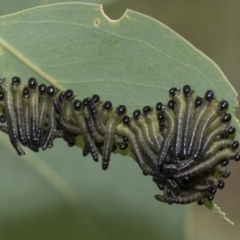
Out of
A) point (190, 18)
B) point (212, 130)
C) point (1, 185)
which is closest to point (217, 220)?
point (190, 18)

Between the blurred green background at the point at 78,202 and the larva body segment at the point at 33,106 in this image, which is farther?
the blurred green background at the point at 78,202

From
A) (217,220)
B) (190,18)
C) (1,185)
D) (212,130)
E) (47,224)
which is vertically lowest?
(217,220)

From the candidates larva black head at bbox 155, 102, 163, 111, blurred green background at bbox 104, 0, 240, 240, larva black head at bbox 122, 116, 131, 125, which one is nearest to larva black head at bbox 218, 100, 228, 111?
larva black head at bbox 155, 102, 163, 111

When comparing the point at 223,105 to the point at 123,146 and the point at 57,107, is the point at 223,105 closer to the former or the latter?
the point at 123,146

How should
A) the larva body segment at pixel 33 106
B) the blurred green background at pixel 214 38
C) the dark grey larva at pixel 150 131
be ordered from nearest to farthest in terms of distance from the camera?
the dark grey larva at pixel 150 131 < the larva body segment at pixel 33 106 < the blurred green background at pixel 214 38

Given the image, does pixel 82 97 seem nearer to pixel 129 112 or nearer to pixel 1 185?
pixel 129 112

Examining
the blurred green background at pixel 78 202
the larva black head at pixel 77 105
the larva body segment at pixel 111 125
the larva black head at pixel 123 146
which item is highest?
the larva black head at pixel 77 105

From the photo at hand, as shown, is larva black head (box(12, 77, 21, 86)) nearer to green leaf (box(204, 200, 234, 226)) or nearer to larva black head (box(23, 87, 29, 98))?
larva black head (box(23, 87, 29, 98))

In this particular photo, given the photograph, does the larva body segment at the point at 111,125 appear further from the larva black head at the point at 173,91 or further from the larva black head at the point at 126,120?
the larva black head at the point at 173,91

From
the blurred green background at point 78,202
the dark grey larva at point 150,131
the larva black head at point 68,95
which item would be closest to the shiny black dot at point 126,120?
the dark grey larva at point 150,131
